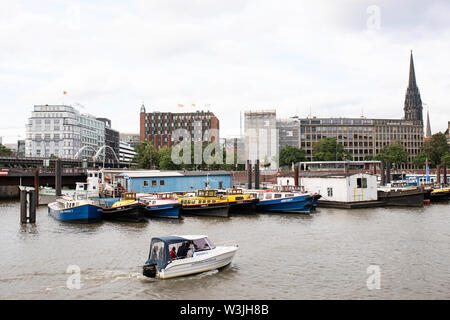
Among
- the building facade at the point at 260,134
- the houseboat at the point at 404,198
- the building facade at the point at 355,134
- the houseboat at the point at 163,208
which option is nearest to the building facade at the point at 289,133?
the building facade at the point at 355,134

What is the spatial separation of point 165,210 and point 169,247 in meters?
25.2

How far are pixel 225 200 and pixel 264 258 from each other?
75.8ft

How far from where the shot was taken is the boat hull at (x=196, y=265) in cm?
2373

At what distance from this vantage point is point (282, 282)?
23.5m

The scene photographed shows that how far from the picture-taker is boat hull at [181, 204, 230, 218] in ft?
168

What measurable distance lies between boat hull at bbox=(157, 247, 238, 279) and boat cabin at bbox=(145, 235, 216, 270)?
393 mm

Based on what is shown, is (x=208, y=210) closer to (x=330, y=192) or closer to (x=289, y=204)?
(x=289, y=204)

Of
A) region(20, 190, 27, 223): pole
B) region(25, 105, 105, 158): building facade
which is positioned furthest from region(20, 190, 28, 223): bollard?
region(25, 105, 105, 158): building facade

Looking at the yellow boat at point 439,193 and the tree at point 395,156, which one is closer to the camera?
the yellow boat at point 439,193

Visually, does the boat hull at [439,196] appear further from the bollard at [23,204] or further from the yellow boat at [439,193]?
the bollard at [23,204]

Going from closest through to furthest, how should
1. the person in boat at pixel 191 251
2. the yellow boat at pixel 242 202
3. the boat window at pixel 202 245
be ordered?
1. the person in boat at pixel 191 251
2. the boat window at pixel 202 245
3. the yellow boat at pixel 242 202

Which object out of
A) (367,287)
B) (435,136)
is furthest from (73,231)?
(435,136)

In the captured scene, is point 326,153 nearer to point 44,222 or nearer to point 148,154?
point 148,154

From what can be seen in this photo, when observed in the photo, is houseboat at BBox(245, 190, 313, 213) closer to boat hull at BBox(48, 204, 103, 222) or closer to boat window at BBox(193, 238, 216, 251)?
boat hull at BBox(48, 204, 103, 222)
